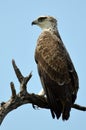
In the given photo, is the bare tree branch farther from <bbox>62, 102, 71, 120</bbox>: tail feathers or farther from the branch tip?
<bbox>62, 102, 71, 120</bbox>: tail feathers

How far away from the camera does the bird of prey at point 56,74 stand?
15.2 metres

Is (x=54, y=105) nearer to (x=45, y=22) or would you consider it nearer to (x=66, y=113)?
(x=66, y=113)

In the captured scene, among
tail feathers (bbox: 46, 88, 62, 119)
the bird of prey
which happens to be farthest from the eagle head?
tail feathers (bbox: 46, 88, 62, 119)

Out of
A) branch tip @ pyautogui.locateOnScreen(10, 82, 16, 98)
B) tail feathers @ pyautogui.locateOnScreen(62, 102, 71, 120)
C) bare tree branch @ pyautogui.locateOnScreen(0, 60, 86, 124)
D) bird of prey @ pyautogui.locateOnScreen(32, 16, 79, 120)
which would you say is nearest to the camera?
branch tip @ pyautogui.locateOnScreen(10, 82, 16, 98)

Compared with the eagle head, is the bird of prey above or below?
below

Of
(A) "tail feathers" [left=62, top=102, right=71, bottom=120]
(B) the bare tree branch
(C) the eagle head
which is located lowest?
(A) "tail feathers" [left=62, top=102, right=71, bottom=120]

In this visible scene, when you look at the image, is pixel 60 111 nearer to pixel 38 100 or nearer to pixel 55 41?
pixel 38 100

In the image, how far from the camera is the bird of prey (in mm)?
15227

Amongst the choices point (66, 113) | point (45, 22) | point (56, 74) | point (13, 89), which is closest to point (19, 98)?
point (13, 89)

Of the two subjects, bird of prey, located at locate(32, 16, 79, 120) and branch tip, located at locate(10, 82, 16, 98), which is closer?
branch tip, located at locate(10, 82, 16, 98)

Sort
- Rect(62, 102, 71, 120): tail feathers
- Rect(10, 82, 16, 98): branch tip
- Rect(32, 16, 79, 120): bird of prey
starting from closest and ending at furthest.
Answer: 1. Rect(10, 82, 16, 98): branch tip
2. Rect(62, 102, 71, 120): tail feathers
3. Rect(32, 16, 79, 120): bird of prey

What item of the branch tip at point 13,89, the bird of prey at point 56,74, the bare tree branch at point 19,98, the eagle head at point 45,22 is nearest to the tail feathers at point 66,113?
the bird of prey at point 56,74

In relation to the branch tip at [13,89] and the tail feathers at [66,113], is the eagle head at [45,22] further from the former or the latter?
the branch tip at [13,89]

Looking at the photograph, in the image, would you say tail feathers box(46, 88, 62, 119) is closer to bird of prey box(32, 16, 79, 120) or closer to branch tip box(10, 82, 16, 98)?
bird of prey box(32, 16, 79, 120)
